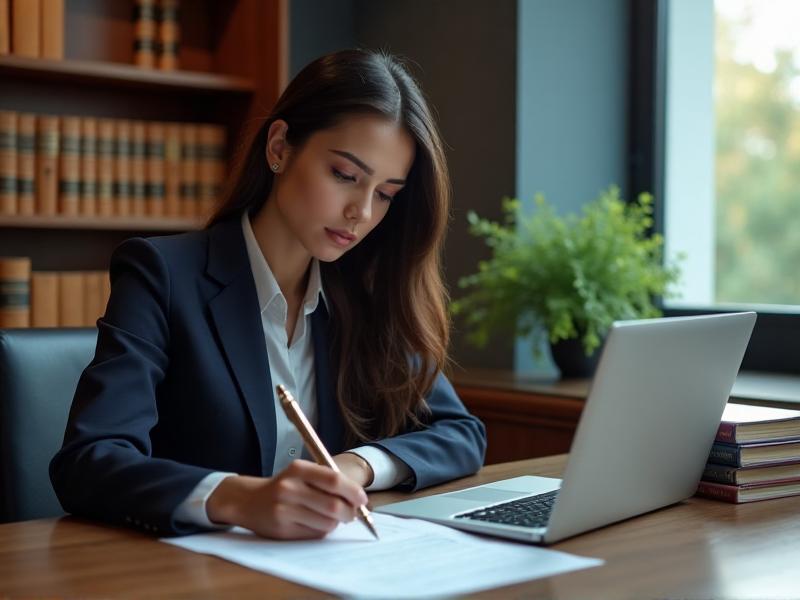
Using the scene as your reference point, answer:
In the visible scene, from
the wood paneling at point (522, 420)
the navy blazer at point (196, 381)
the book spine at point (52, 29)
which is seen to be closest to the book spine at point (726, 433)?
the navy blazer at point (196, 381)

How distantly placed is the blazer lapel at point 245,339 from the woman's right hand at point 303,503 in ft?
1.40

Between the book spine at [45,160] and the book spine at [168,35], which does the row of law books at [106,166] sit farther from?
the book spine at [168,35]

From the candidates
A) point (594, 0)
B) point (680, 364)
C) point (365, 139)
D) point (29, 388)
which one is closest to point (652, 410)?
point (680, 364)

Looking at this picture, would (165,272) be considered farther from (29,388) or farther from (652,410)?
(652,410)

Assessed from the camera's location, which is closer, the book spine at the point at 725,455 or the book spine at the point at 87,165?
the book spine at the point at 725,455

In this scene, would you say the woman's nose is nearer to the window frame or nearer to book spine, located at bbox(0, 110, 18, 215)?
book spine, located at bbox(0, 110, 18, 215)

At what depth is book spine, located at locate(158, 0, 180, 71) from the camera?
3.03 meters

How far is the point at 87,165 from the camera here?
290cm

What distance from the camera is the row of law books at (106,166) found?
9.24ft

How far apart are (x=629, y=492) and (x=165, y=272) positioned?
72 cm

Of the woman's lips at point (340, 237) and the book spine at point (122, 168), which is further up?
the book spine at point (122, 168)

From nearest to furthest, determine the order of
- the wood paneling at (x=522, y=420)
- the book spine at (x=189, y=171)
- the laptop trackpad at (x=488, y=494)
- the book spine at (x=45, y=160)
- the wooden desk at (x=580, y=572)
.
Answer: the wooden desk at (x=580, y=572), the laptop trackpad at (x=488, y=494), the wood paneling at (x=522, y=420), the book spine at (x=45, y=160), the book spine at (x=189, y=171)

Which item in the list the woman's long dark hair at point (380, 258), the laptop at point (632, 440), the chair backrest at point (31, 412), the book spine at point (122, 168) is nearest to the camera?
the laptop at point (632, 440)

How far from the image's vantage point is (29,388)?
1586mm
